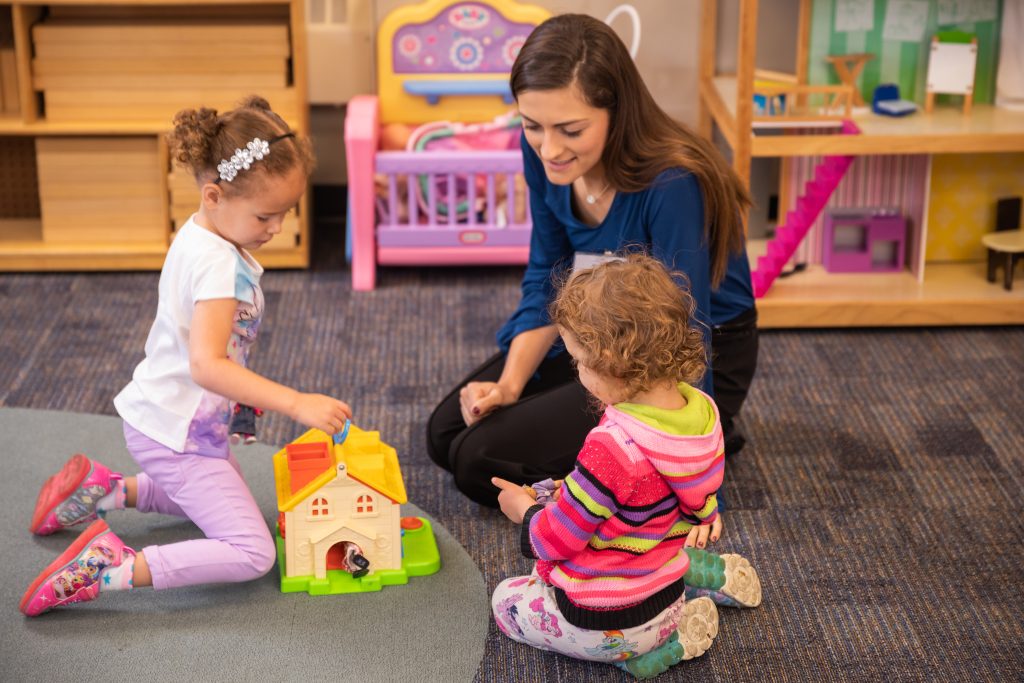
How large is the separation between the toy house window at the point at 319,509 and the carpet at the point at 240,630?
0.12 m

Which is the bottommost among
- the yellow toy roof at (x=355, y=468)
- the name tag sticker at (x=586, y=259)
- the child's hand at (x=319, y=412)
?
the yellow toy roof at (x=355, y=468)

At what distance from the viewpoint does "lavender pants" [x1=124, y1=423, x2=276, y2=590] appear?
5.75ft

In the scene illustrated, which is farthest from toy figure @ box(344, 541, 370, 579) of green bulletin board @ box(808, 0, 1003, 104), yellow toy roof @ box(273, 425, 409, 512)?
green bulletin board @ box(808, 0, 1003, 104)

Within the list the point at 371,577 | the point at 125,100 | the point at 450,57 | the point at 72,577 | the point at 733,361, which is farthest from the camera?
the point at 450,57

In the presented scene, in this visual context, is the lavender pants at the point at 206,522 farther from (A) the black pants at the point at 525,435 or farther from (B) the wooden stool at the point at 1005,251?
(B) the wooden stool at the point at 1005,251

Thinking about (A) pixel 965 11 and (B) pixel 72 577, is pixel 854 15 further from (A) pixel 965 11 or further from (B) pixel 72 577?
(B) pixel 72 577

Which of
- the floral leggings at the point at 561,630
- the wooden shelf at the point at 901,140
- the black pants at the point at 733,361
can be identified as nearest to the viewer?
the floral leggings at the point at 561,630

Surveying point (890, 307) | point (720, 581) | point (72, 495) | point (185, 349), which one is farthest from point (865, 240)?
point (72, 495)

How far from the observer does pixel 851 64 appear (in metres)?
2.88

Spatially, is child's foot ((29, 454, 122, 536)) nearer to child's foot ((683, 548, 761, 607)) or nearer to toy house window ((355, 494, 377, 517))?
toy house window ((355, 494, 377, 517))

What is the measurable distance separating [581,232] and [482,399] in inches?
12.2

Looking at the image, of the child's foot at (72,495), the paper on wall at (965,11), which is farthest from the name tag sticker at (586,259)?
the paper on wall at (965,11)

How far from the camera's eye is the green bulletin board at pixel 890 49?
2842 mm

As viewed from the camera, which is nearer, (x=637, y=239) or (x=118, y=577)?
(x=118, y=577)
